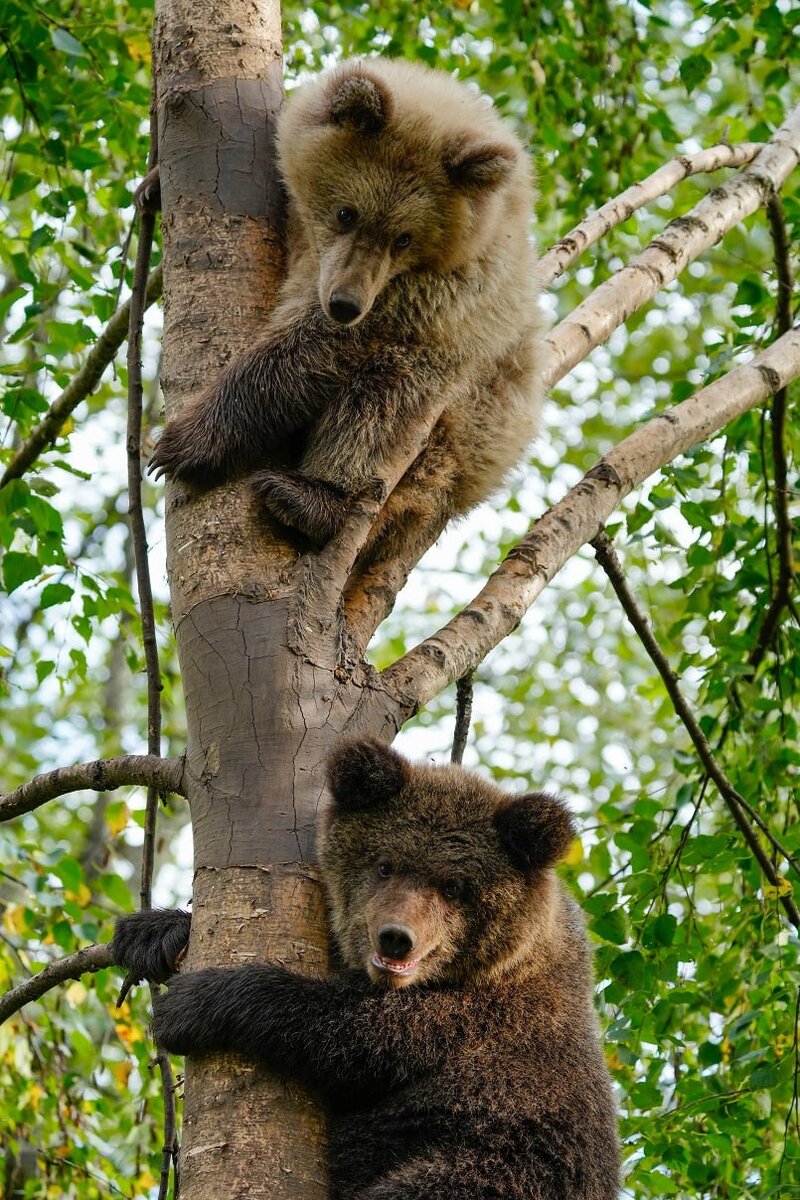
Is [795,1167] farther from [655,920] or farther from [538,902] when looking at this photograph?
[538,902]

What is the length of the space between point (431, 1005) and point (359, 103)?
391 centimetres

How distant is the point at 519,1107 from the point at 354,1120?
1.79ft

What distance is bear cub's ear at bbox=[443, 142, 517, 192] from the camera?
19.7 ft

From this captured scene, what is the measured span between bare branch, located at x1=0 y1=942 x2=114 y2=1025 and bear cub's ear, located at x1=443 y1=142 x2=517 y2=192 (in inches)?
146

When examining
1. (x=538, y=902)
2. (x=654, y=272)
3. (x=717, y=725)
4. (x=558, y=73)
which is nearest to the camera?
(x=538, y=902)

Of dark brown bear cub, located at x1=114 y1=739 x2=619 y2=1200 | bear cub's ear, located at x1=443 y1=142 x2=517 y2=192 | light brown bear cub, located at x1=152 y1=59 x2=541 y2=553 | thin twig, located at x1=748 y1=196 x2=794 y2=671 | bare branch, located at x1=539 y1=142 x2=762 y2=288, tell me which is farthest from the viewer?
thin twig, located at x1=748 y1=196 x2=794 y2=671

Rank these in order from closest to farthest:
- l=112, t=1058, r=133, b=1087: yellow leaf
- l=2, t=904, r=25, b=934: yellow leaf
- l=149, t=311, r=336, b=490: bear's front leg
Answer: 1. l=149, t=311, r=336, b=490: bear's front leg
2. l=2, t=904, r=25, b=934: yellow leaf
3. l=112, t=1058, r=133, b=1087: yellow leaf

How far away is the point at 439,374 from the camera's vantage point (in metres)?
5.51

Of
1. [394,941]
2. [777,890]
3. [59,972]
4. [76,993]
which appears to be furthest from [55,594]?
[777,890]

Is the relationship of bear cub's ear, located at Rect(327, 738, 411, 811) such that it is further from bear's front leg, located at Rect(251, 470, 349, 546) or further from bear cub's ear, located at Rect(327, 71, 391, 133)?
bear cub's ear, located at Rect(327, 71, 391, 133)

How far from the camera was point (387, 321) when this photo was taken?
5660 millimetres

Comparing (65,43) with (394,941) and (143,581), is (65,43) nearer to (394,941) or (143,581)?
(143,581)

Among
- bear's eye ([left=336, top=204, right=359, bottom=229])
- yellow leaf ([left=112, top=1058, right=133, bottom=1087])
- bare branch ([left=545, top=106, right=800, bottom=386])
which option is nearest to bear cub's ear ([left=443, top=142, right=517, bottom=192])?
bear's eye ([left=336, top=204, right=359, bottom=229])

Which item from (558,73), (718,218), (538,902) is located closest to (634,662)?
(558,73)
